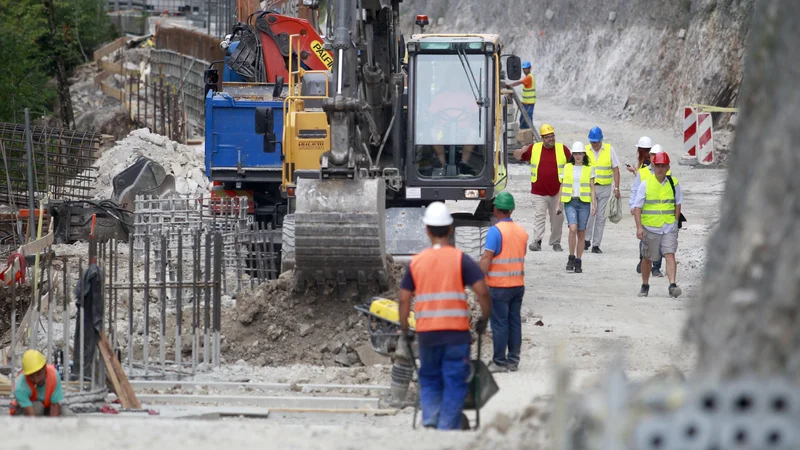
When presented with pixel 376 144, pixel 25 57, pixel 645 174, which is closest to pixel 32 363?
pixel 376 144

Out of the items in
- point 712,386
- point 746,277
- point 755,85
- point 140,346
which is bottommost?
point 140,346

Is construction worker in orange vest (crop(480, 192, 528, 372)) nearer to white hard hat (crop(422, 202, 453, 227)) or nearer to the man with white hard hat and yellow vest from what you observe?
white hard hat (crop(422, 202, 453, 227))

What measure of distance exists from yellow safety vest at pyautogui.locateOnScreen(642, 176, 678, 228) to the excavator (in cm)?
169

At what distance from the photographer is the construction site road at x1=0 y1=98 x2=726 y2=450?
6.41m

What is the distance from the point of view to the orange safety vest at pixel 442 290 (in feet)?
24.3

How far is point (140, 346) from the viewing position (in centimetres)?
1158

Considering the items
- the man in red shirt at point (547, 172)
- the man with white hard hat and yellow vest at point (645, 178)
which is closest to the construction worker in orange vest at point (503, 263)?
→ the man with white hard hat and yellow vest at point (645, 178)

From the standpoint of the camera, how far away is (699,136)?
21609 millimetres

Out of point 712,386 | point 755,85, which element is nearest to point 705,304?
point 712,386

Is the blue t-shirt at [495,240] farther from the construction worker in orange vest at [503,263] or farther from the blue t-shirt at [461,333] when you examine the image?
the blue t-shirt at [461,333]

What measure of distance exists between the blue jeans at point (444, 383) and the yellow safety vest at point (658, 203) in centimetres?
577

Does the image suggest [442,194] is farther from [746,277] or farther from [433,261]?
[746,277]

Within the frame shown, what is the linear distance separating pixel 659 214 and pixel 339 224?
4.07 metres

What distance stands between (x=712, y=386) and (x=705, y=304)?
65cm
